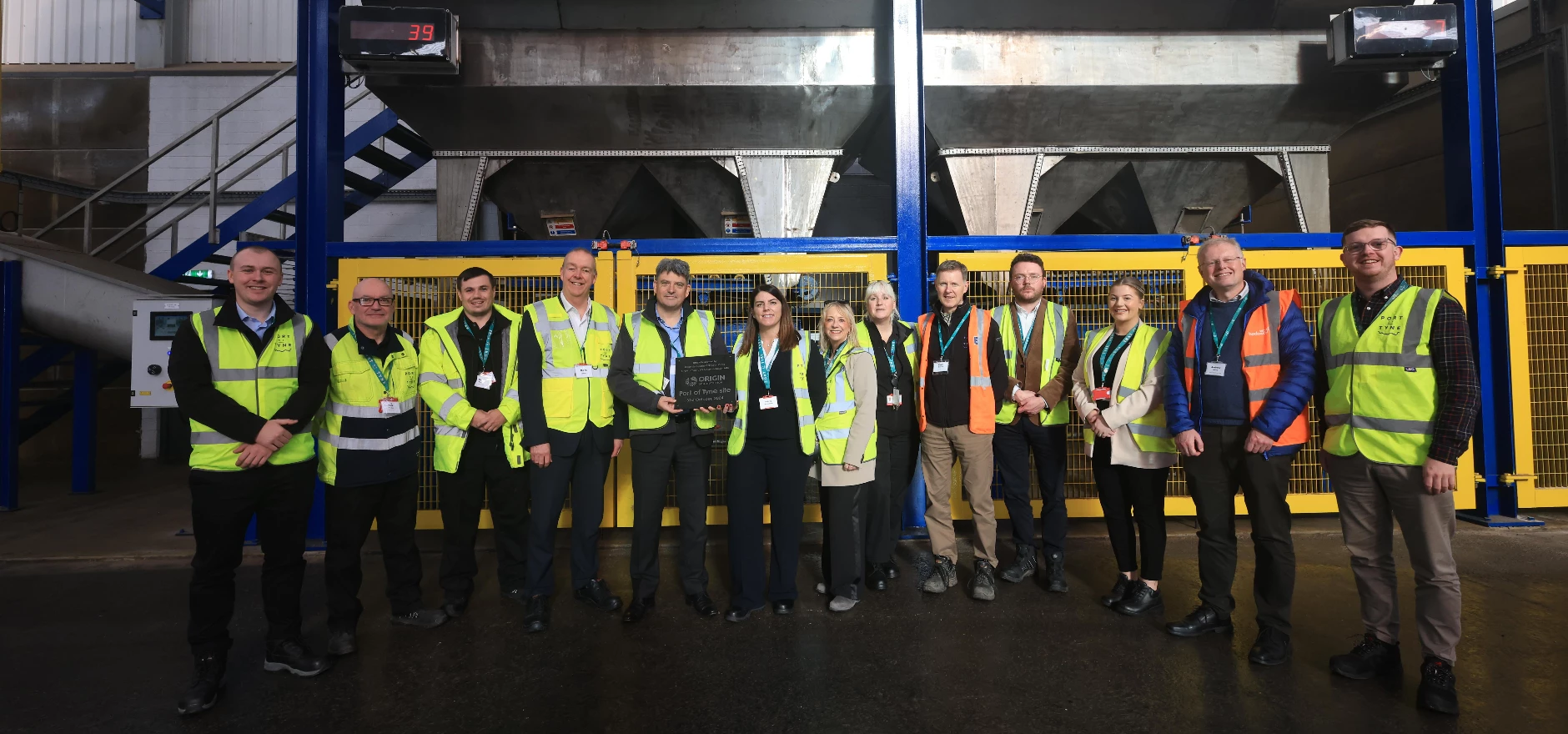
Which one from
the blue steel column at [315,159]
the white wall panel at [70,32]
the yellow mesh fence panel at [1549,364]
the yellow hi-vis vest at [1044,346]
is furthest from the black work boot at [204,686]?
the white wall panel at [70,32]

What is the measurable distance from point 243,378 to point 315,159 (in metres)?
2.92

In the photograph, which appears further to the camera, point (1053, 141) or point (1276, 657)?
point (1053, 141)

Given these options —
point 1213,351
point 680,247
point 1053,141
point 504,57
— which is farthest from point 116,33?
point 1213,351

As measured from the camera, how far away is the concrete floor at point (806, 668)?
2.52 meters

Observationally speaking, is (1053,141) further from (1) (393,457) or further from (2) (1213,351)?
(1) (393,457)

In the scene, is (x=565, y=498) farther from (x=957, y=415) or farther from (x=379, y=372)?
(x=957, y=415)

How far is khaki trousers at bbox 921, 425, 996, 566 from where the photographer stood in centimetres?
371

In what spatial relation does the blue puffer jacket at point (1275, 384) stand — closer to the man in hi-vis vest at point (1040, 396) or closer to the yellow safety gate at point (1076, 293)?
the man in hi-vis vest at point (1040, 396)

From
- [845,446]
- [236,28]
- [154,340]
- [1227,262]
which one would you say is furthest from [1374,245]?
[236,28]

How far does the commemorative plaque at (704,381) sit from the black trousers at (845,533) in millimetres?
795

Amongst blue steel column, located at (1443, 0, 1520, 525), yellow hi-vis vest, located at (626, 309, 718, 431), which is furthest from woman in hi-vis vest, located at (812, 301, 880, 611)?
blue steel column, located at (1443, 0, 1520, 525)

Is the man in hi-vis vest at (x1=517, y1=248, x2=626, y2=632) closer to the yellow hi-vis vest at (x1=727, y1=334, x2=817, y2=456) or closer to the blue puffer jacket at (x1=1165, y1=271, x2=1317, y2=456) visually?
the yellow hi-vis vest at (x1=727, y1=334, x2=817, y2=456)

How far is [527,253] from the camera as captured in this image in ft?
15.8

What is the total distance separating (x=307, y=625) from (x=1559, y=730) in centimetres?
541
